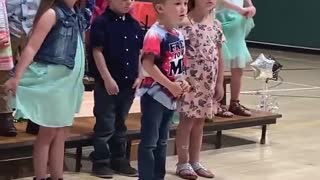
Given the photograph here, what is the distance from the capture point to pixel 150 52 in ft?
12.1

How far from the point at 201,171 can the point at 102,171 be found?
26.1 inches

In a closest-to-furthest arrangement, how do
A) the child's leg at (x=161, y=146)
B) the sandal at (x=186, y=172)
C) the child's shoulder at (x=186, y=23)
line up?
the child's leg at (x=161, y=146) → the child's shoulder at (x=186, y=23) → the sandal at (x=186, y=172)

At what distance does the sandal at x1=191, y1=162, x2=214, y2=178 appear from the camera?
4.48m

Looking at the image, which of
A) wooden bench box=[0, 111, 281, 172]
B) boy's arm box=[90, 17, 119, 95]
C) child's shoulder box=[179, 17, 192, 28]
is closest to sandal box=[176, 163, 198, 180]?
wooden bench box=[0, 111, 281, 172]

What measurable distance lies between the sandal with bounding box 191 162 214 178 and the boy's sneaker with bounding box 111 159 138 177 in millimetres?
409

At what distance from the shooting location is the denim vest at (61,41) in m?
3.66

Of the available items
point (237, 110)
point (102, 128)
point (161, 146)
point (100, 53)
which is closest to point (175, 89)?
point (161, 146)

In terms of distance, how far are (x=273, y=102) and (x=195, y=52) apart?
3.03 meters

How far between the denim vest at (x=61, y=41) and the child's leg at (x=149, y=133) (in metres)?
0.48

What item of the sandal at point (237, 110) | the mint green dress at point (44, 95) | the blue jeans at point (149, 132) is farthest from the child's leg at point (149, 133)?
the sandal at point (237, 110)

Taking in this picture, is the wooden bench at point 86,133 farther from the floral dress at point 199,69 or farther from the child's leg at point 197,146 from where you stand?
the floral dress at point 199,69

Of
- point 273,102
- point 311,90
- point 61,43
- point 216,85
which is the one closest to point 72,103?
point 61,43

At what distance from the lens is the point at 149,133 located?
379 cm

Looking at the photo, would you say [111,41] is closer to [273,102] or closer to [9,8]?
[9,8]
